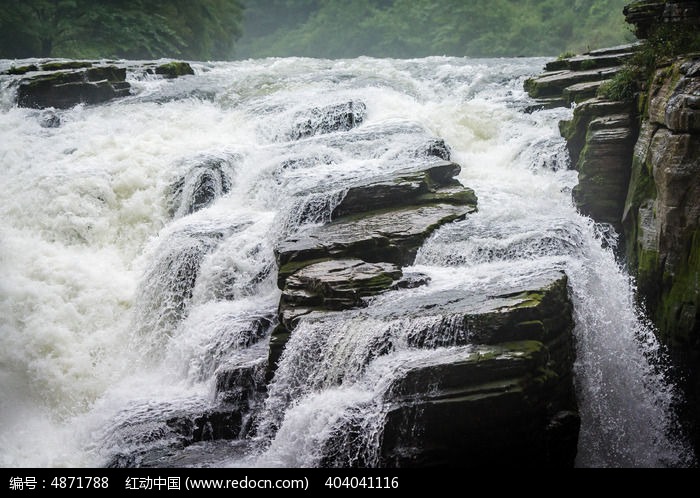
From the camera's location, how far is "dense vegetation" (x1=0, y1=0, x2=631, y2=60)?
31.3m

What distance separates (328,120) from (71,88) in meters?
7.47

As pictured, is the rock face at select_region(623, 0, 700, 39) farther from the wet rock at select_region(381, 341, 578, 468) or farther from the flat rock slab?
the wet rock at select_region(381, 341, 578, 468)

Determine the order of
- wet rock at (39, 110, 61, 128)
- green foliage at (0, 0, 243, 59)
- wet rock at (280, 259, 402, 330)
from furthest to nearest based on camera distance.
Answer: green foliage at (0, 0, 243, 59), wet rock at (39, 110, 61, 128), wet rock at (280, 259, 402, 330)

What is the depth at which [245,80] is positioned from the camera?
68.5 ft

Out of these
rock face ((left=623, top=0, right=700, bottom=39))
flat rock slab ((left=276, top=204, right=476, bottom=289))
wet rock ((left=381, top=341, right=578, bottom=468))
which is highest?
rock face ((left=623, top=0, right=700, bottom=39))

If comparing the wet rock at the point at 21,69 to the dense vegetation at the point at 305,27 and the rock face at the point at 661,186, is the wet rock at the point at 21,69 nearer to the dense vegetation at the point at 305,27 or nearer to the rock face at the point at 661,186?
the dense vegetation at the point at 305,27

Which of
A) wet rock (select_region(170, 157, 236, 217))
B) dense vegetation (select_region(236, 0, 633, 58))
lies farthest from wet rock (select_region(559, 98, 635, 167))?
dense vegetation (select_region(236, 0, 633, 58))

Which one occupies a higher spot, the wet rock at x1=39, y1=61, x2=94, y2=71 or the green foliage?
the green foliage

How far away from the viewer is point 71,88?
60.3 feet

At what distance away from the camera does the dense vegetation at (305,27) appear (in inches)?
1233

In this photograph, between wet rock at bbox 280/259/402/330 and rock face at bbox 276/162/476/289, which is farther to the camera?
rock face at bbox 276/162/476/289

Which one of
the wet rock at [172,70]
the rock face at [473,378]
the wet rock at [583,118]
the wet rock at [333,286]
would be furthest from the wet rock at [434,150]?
the wet rock at [172,70]

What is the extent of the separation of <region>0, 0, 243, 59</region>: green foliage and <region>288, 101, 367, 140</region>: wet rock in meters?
19.2

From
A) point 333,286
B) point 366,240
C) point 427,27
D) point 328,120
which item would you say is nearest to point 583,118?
point 366,240
